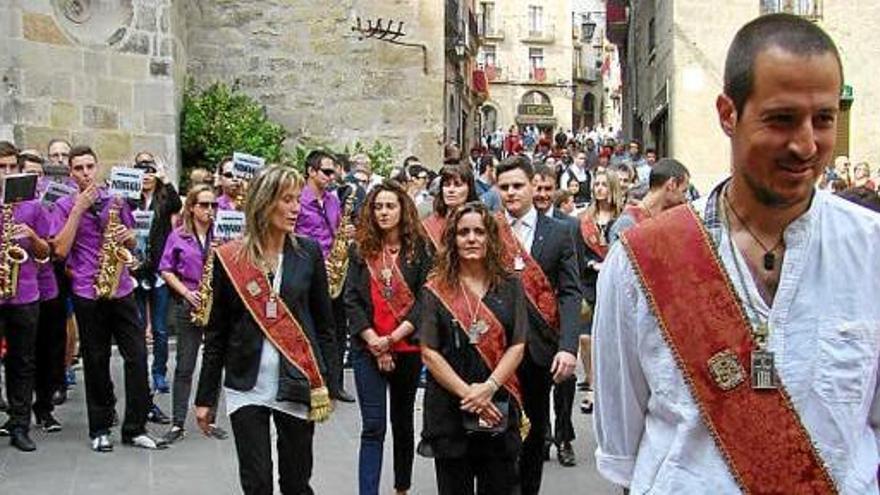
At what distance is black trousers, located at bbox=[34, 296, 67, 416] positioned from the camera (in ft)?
29.0

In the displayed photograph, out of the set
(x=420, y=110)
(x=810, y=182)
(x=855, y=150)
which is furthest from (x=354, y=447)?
(x=855, y=150)

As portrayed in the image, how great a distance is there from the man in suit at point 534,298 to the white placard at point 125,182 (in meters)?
3.07

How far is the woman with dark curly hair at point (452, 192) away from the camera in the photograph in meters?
7.13

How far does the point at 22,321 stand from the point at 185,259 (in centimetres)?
127

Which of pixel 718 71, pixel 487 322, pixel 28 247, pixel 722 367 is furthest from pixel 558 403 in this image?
pixel 718 71

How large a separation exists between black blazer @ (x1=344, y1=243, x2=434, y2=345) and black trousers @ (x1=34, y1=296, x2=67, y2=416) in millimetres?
3044

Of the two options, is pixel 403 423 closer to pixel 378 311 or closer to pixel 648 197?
pixel 378 311

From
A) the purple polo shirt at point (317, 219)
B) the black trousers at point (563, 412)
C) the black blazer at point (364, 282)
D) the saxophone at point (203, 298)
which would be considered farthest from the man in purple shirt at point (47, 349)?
the black trousers at point (563, 412)

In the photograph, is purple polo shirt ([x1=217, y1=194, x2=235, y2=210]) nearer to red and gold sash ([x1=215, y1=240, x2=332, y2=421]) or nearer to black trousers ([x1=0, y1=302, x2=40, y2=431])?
black trousers ([x1=0, y1=302, x2=40, y2=431])

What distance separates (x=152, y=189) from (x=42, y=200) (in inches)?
74.6

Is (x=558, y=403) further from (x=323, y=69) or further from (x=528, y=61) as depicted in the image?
(x=528, y=61)

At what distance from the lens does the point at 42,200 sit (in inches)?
328

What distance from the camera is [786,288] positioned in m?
2.34

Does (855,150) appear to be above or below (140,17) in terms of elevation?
below
